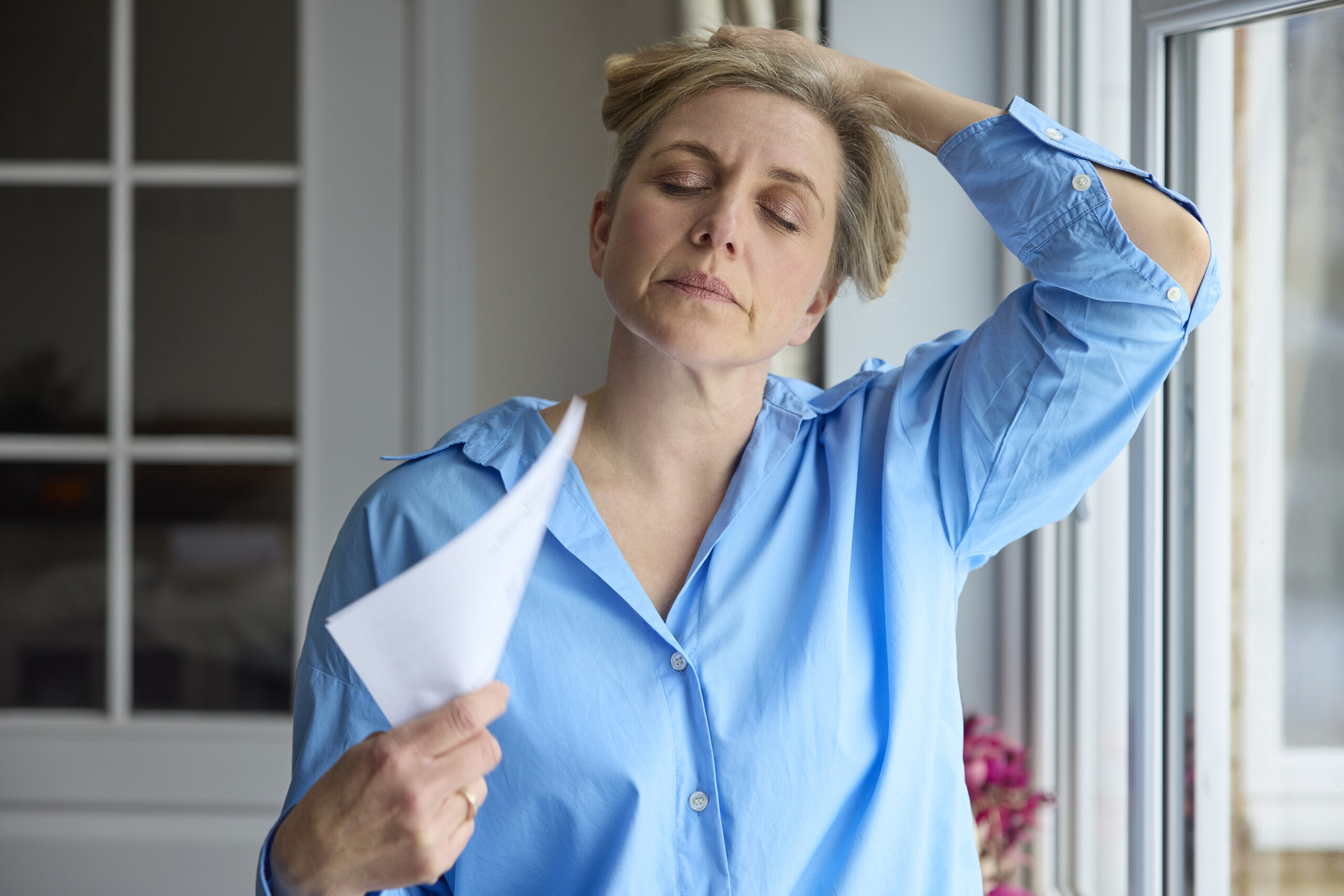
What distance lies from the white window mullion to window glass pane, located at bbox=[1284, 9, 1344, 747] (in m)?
2.08

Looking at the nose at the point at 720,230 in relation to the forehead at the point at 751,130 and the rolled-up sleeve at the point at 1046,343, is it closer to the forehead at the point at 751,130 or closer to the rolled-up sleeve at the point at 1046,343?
the forehead at the point at 751,130

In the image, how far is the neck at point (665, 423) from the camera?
951mm

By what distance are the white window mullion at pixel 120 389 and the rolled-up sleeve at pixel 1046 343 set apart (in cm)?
177

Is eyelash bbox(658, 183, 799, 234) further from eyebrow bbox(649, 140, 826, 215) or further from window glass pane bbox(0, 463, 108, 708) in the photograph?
window glass pane bbox(0, 463, 108, 708)

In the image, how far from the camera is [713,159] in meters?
0.91

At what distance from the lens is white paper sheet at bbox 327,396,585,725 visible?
50 centimetres

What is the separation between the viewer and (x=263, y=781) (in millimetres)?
1991

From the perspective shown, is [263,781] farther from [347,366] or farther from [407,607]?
[407,607]

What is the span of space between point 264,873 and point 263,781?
145cm

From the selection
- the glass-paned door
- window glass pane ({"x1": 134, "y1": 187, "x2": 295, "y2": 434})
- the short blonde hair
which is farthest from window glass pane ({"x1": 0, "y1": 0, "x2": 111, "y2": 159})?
the short blonde hair

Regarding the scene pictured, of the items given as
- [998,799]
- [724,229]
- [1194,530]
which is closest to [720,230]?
[724,229]

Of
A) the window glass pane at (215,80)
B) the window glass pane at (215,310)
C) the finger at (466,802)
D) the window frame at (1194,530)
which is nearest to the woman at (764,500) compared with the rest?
the finger at (466,802)

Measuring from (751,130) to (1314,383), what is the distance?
671 mm

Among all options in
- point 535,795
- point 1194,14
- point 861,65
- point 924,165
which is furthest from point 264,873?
point 924,165
